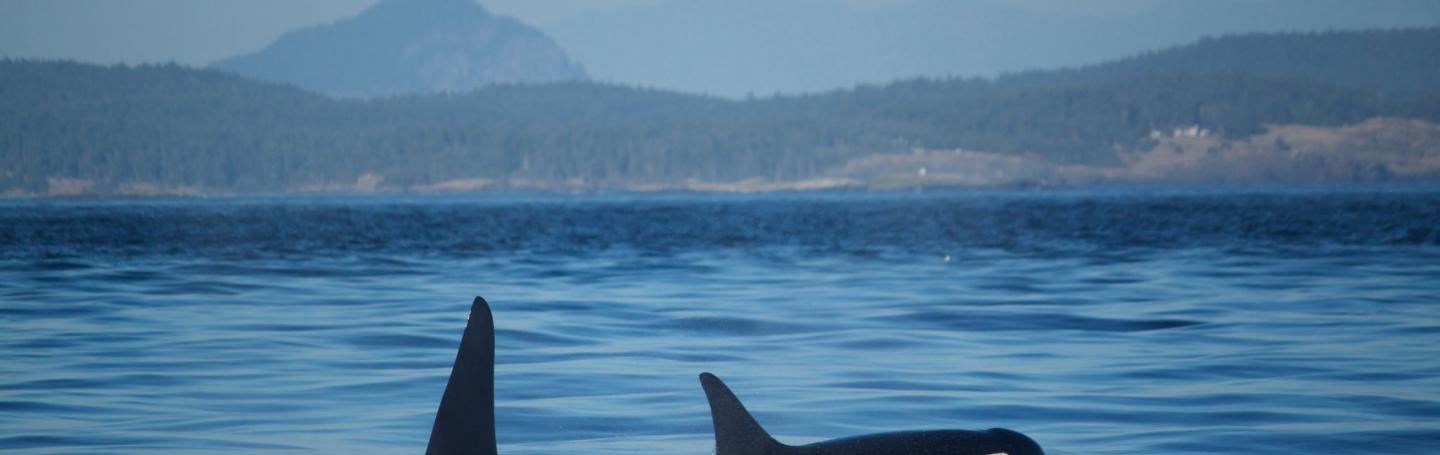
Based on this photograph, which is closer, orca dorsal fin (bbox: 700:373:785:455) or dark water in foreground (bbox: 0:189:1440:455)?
orca dorsal fin (bbox: 700:373:785:455)

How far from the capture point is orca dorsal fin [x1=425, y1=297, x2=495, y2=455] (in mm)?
6398

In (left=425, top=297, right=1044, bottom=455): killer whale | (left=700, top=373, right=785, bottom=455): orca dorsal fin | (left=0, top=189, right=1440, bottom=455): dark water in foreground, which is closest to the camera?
(left=425, top=297, right=1044, bottom=455): killer whale

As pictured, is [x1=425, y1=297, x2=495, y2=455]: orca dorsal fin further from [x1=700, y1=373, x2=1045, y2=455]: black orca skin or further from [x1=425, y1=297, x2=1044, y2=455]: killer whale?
[x1=700, y1=373, x2=1045, y2=455]: black orca skin

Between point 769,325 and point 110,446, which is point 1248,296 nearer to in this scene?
point 769,325

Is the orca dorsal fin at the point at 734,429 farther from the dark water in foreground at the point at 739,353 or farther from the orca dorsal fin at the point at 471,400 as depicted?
the dark water in foreground at the point at 739,353

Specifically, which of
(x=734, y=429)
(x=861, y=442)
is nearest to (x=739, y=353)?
(x=734, y=429)

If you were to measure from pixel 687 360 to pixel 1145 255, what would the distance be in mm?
25576

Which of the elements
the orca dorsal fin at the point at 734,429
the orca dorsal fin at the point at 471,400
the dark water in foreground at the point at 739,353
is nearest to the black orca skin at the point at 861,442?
the orca dorsal fin at the point at 734,429

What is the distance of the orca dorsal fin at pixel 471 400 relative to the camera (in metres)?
6.40

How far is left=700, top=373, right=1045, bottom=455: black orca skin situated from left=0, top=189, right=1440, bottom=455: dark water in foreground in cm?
350

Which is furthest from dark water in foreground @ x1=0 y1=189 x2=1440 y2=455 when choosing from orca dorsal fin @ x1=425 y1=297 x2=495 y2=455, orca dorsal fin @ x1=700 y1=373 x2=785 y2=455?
orca dorsal fin @ x1=425 y1=297 x2=495 y2=455

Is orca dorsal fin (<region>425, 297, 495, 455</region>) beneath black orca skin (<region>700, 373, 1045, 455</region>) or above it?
above

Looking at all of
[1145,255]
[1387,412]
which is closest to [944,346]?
[1387,412]

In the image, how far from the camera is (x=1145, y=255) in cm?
3888
